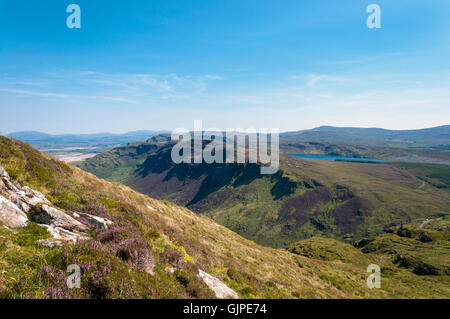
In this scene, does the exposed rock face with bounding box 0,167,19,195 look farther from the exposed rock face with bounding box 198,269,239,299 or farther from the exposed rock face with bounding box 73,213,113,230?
the exposed rock face with bounding box 198,269,239,299

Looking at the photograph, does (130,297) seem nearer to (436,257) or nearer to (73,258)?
(73,258)

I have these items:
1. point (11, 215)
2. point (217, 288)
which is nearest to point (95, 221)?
point (11, 215)

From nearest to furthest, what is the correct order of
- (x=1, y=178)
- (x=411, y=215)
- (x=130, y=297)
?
(x=130, y=297), (x=1, y=178), (x=411, y=215)

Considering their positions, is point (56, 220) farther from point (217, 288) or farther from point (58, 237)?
point (217, 288)

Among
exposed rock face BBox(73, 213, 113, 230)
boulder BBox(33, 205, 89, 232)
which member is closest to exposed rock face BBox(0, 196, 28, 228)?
boulder BBox(33, 205, 89, 232)

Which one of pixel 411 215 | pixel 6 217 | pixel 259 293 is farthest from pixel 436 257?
pixel 411 215

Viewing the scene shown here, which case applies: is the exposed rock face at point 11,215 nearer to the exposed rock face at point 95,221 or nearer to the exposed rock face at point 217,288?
the exposed rock face at point 95,221

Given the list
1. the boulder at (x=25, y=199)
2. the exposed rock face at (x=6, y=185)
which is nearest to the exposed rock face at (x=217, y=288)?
the boulder at (x=25, y=199)
